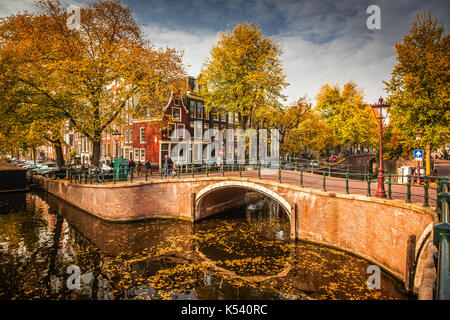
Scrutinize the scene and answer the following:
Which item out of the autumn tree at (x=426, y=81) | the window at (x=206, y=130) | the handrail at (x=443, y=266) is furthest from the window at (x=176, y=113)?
the handrail at (x=443, y=266)

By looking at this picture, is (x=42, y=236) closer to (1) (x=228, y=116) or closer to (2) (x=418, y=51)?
(2) (x=418, y=51)

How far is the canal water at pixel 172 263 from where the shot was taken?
27.9 ft

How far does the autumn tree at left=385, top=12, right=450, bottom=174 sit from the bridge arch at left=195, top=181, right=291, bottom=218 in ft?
37.7

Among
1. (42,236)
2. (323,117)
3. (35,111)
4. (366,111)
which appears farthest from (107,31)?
(366,111)

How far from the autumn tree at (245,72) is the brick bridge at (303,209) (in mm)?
8018

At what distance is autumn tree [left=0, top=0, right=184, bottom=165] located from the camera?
1800cm

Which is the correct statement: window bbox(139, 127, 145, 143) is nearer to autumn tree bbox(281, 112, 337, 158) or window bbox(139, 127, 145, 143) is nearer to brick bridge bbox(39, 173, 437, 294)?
brick bridge bbox(39, 173, 437, 294)

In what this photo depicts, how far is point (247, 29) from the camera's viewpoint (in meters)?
→ 21.3

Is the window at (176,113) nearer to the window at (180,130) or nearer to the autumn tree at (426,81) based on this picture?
the window at (180,130)

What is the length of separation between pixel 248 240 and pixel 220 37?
18.0 meters

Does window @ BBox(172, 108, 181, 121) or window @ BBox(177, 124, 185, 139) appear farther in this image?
window @ BBox(177, 124, 185, 139)

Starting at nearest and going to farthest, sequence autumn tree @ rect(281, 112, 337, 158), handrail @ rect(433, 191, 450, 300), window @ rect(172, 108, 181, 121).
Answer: handrail @ rect(433, 191, 450, 300) → autumn tree @ rect(281, 112, 337, 158) → window @ rect(172, 108, 181, 121)

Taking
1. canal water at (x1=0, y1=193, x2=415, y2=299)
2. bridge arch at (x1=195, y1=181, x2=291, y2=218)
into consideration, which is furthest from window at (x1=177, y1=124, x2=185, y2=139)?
canal water at (x1=0, y1=193, x2=415, y2=299)

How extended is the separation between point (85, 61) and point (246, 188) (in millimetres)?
14469
